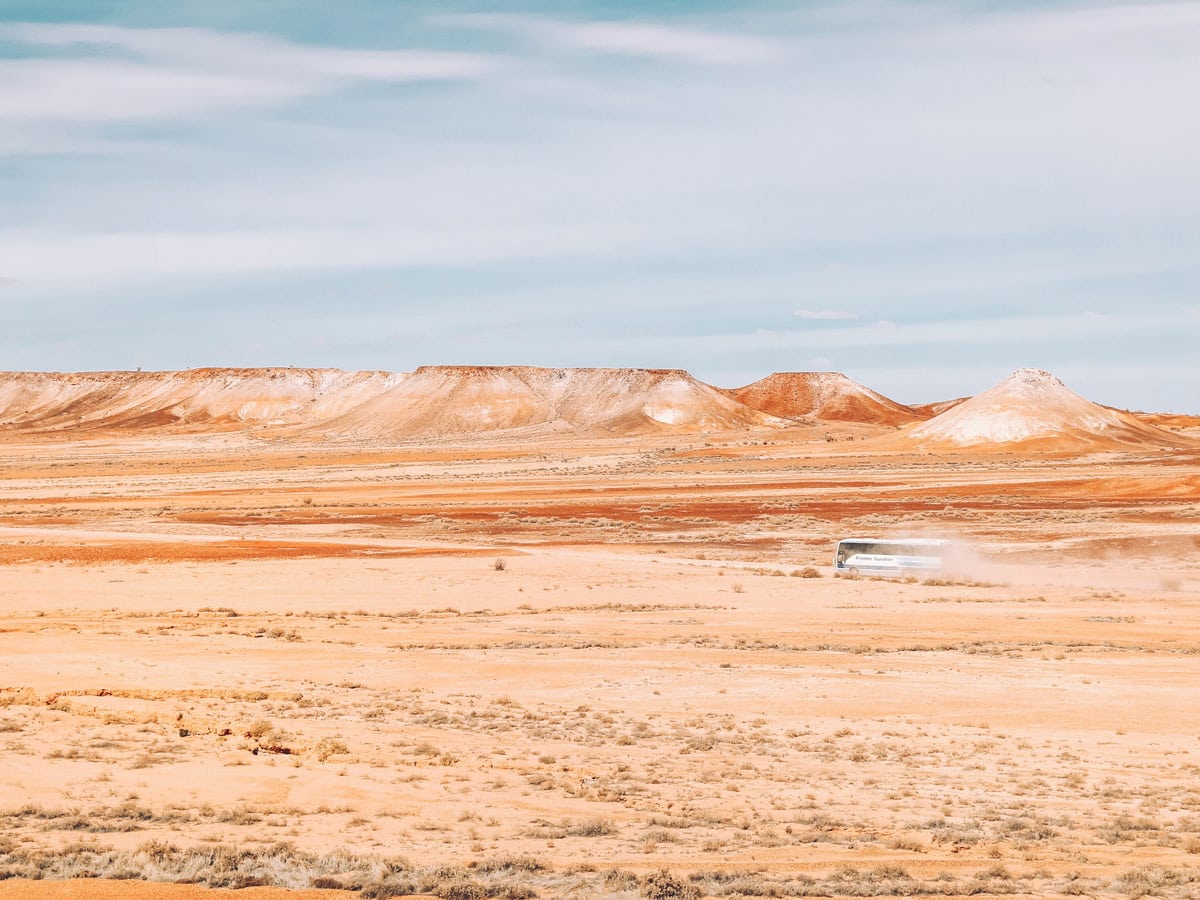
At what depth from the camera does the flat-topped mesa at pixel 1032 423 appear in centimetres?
11544

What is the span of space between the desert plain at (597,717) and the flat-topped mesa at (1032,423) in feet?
228

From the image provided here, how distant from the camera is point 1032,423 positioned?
118125 millimetres

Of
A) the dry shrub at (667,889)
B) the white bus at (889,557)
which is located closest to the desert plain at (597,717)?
the dry shrub at (667,889)

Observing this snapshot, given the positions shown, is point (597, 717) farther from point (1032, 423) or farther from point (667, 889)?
point (1032, 423)

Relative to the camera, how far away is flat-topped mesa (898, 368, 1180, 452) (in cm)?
11544

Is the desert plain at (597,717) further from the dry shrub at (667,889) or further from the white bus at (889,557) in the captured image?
the white bus at (889,557)

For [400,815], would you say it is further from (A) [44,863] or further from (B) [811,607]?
(B) [811,607]

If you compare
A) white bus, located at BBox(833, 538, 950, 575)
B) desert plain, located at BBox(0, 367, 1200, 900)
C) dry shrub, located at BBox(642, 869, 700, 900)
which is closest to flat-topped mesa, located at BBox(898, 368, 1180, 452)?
desert plain, located at BBox(0, 367, 1200, 900)

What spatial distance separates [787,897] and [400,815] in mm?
3938

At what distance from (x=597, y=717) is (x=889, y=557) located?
68.8 ft

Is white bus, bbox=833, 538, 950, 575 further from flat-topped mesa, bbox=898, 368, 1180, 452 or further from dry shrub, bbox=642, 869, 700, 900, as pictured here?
flat-topped mesa, bbox=898, 368, 1180, 452

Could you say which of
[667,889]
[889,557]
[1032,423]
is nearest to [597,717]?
[667,889]

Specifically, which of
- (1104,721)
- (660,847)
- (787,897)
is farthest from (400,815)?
(1104,721)

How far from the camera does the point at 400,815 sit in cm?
1147
